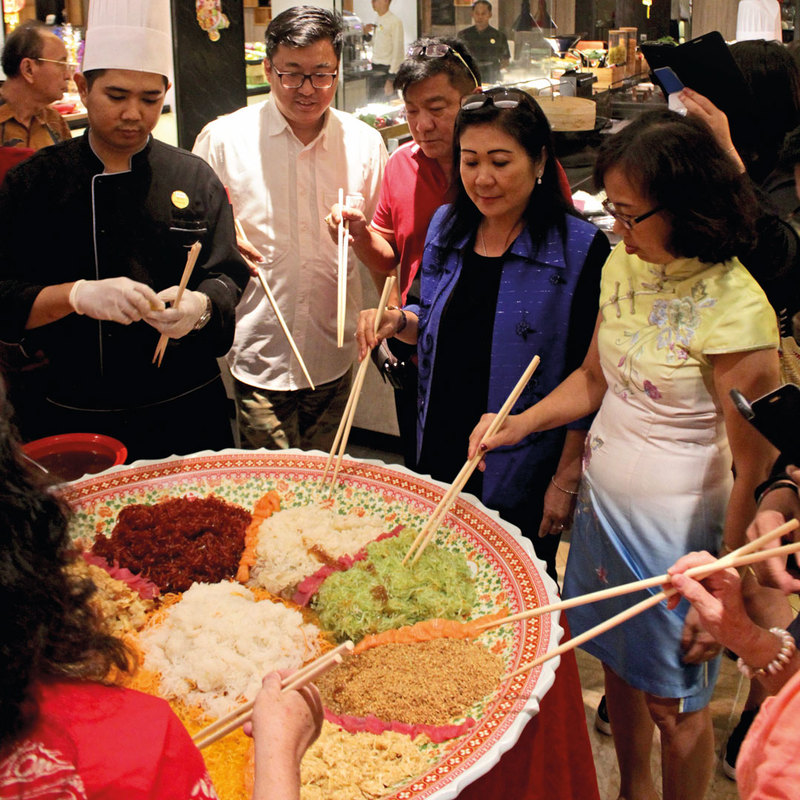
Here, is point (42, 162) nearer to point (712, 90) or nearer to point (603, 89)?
point (712, 90)

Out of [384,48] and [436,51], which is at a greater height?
[384,48]

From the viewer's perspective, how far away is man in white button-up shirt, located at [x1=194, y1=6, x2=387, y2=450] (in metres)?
2.93

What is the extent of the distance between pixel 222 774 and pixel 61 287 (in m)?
1.32

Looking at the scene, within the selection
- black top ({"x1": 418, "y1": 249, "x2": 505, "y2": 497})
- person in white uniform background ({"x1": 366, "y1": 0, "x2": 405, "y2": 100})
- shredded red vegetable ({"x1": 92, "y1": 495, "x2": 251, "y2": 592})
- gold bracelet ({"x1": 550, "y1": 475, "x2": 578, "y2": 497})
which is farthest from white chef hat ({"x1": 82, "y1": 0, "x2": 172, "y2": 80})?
person in white uniform background ({"x1": 366, "y1": 0, "x2": 405, "y2": 100})

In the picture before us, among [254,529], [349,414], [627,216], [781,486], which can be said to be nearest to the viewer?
[781,486]

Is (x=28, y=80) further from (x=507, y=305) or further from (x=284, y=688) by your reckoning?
(x=284, y=688)

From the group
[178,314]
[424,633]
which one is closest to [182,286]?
[178,314]

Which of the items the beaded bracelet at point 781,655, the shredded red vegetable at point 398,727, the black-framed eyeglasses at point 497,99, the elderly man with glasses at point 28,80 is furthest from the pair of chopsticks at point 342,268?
the elderly man with glasses at point 28,80

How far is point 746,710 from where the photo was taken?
248 centimetres

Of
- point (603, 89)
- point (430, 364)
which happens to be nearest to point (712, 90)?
point (430, 364)

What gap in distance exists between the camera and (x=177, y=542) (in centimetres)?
184

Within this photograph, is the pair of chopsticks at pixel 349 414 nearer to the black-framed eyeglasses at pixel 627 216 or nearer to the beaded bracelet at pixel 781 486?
Answer: the black-framed eyeglasses at pixel 627 216

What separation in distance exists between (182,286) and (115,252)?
1.43ft

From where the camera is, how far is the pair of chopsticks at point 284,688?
1.14 meters
